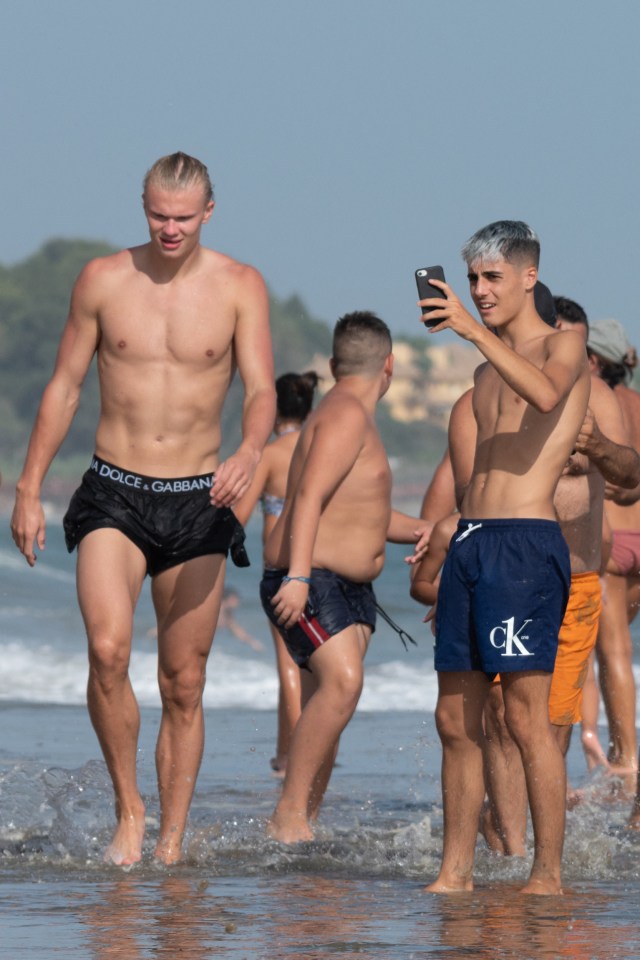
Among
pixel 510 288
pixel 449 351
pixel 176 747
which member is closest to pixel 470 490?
pixel 510 288

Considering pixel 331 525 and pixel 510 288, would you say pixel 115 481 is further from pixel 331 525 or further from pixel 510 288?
pixel 510 288

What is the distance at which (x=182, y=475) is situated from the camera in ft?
20.0

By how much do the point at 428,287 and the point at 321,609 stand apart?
5.90ft

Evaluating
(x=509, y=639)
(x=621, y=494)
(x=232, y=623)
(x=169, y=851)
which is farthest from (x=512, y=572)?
(x=232, y=623)

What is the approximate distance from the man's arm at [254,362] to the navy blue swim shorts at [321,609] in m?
0.76

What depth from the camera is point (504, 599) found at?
5.16 meters

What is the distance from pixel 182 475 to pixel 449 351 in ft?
363

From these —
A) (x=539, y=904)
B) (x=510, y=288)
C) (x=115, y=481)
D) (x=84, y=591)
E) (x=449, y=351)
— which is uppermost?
(x=449, y=351)

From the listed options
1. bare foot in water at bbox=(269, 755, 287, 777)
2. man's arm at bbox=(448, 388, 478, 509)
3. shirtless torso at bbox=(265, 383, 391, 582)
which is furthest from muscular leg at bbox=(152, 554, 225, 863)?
bare foot in water at bbox=(269, 755, 287, 777)

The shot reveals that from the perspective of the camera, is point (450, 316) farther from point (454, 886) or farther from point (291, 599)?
point (454, 886)

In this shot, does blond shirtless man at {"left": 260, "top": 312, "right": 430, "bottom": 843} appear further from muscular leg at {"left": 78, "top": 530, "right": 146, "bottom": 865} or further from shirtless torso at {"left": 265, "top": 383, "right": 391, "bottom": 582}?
muscular leg at {"left": 78, "top": 530, "right": 146, "bottom": 865}

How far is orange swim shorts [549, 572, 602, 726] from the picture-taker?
228 inches

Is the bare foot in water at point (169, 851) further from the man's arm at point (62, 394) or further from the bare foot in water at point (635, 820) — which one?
the bare foot in water at point (635, 820)

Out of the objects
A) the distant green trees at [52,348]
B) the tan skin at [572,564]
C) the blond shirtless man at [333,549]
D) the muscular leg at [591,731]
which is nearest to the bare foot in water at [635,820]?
the tan skin at [572,564]
